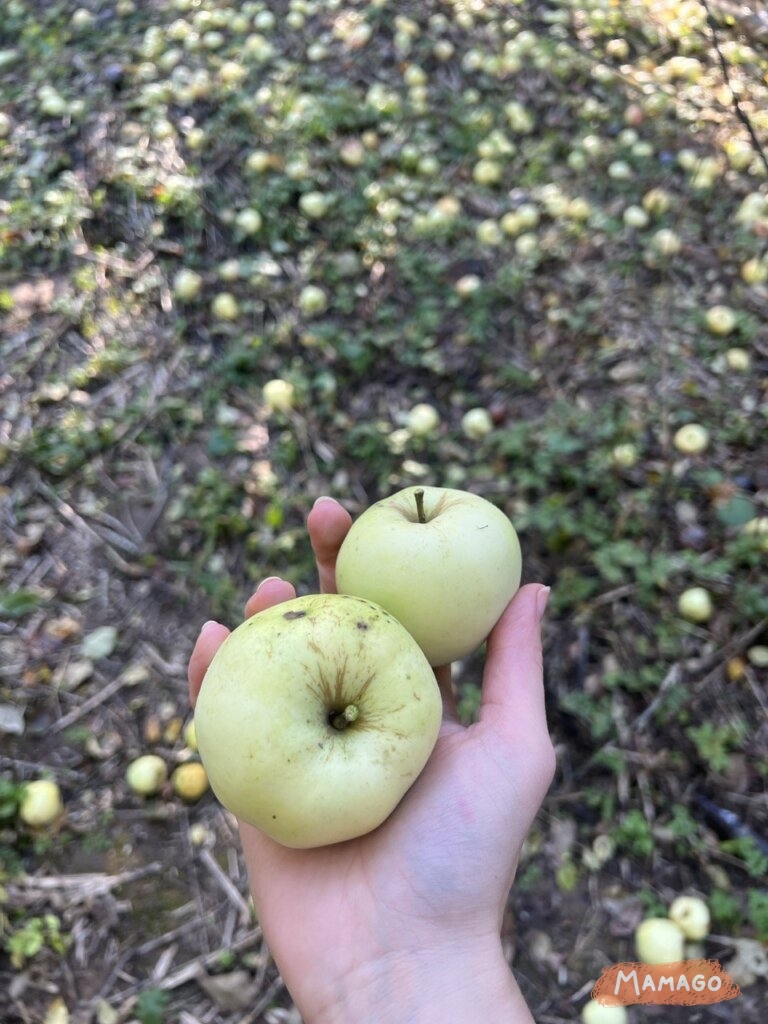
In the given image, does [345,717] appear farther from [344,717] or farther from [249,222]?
[249,222]

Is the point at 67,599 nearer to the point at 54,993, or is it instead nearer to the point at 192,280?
the point at 54,993

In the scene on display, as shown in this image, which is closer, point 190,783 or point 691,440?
point 190,783

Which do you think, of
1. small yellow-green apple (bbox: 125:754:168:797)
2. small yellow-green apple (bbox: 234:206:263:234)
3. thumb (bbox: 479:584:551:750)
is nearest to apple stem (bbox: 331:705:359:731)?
thumb (bbox: 479:584:551:750)

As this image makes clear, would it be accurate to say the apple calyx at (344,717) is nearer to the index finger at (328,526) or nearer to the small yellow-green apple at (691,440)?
the index finger at (328,526)

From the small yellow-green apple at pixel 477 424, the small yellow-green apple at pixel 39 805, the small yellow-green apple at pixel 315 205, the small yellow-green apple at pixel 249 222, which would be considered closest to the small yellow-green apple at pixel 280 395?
the small yellow-green apple at pixel 477 424

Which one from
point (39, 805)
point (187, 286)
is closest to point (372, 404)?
point (187, 286)

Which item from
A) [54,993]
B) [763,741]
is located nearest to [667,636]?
[763,741]

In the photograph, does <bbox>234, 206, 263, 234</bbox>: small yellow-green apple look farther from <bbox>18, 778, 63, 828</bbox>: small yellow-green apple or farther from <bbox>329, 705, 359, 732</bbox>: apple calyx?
<bbox>329, 705, 359, 732</bbox>: apple calyx

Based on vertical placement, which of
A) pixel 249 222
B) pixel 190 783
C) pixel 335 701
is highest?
pixel 335 701
